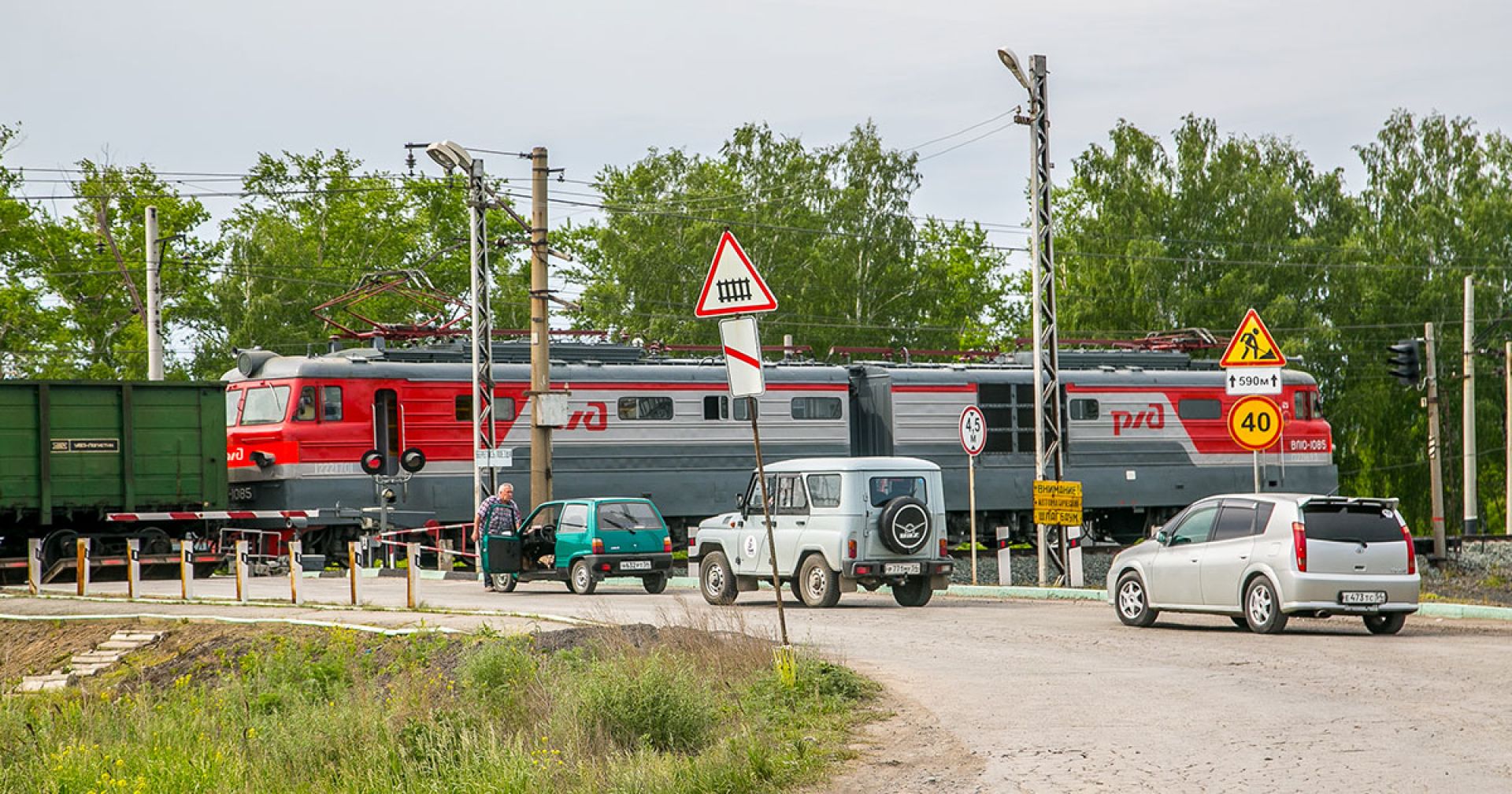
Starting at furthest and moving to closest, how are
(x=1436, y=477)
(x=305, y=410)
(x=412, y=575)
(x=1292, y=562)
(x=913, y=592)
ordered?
(x=1436, y=477)
(x=305, y=410)
(x=913, y=592)
(x=412, y=575)
(x=1292, y=562)

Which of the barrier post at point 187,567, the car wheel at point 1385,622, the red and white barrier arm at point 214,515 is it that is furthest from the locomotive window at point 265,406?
the car wheel at point 1385,622

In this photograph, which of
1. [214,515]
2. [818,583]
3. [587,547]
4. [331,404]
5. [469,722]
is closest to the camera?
[469,722]

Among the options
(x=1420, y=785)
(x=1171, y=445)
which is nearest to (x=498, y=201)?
(x=1171, y=445)

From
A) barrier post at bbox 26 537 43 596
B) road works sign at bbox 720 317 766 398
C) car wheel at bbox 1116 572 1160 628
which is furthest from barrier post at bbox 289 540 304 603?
car wheel at bbox 1116 572 1160 628

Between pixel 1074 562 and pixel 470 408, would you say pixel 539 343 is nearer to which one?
pixel 470 408

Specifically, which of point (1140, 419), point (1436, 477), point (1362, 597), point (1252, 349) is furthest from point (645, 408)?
point (1362, 597)

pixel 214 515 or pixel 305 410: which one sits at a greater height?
pixel 305 410

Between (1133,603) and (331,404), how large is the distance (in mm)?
16324

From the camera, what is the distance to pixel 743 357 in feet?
44.0

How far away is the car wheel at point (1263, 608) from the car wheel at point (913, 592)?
194 inches

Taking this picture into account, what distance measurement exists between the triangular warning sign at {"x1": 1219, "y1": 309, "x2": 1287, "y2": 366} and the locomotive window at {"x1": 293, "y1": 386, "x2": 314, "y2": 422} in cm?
1636

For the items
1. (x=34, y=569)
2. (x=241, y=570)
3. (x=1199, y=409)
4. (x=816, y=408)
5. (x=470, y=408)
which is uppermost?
(x=470, y=408)

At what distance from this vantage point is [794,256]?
61.2 meters

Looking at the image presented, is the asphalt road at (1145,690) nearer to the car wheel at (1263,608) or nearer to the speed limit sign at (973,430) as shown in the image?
the car wheel at (1263,608)
